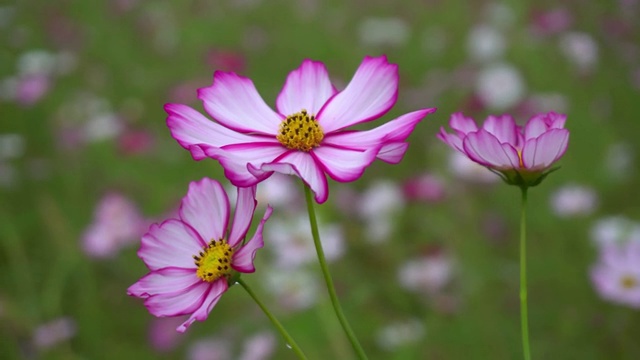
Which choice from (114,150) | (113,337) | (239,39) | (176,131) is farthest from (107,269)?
(176,131)

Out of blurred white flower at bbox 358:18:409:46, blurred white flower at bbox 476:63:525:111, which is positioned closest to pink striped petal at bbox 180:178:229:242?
blurred white flower at bbox 476:63:525:111

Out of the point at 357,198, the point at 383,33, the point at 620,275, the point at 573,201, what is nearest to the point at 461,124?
the point at 620,275

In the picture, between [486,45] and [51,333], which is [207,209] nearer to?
[51,333]

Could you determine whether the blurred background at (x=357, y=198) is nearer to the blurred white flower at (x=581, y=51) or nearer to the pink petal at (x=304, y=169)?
the blurred white flower at (x=581, y=51)

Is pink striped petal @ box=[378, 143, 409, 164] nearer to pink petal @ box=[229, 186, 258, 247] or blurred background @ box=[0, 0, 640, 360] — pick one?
pink petal @ box=[229, 186, 258, 247]

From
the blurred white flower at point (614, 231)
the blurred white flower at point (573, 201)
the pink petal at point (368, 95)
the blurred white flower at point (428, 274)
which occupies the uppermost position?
the pink petal at point (368, 95)

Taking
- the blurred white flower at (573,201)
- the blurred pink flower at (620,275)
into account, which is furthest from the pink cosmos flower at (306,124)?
the blurred white flower at (573,201)
